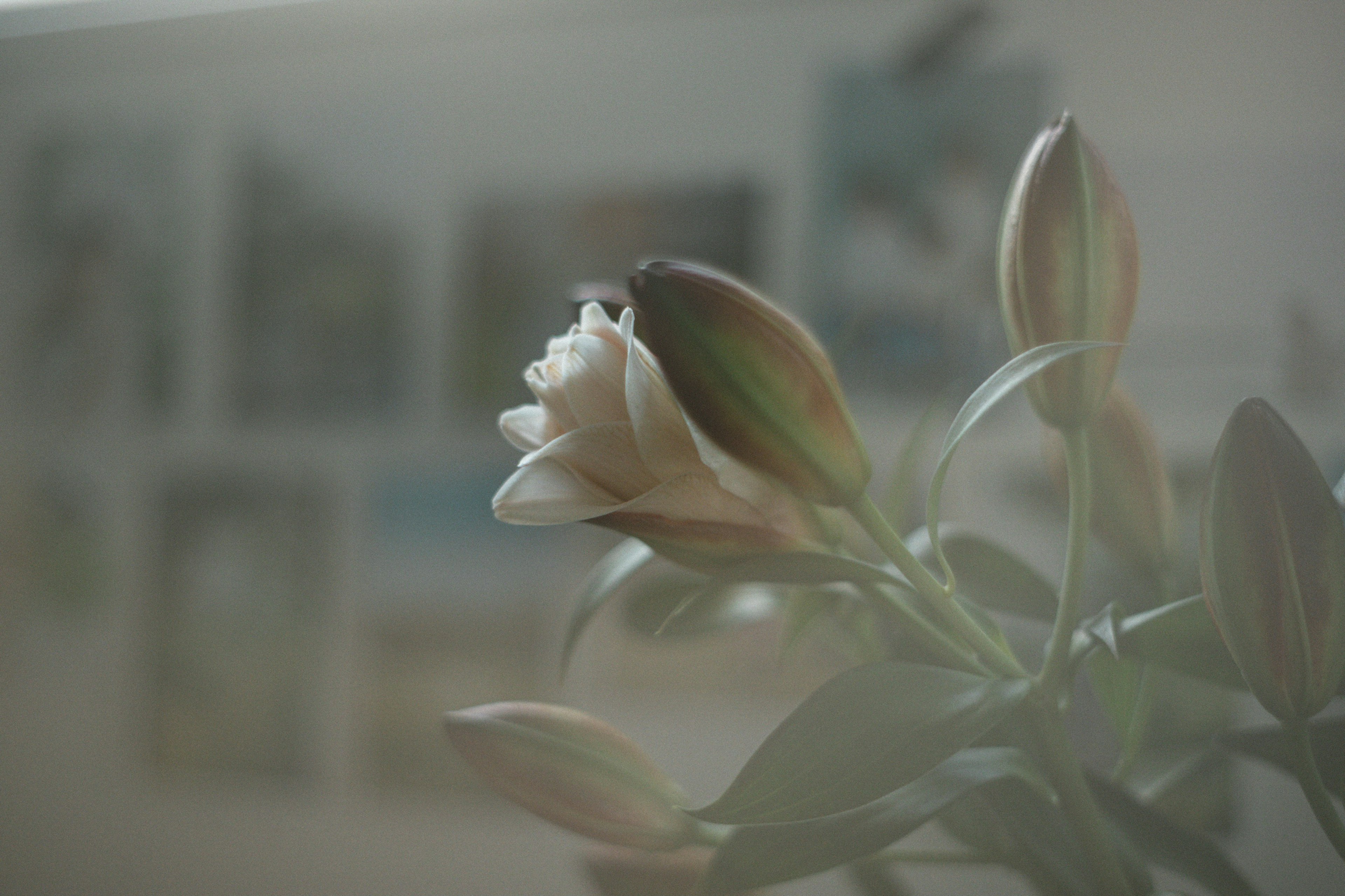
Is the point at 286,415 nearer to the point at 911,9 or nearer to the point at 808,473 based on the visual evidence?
the point at 911,9

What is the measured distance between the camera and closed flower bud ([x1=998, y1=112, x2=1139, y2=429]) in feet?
0.59

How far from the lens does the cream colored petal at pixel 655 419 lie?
0.17 m

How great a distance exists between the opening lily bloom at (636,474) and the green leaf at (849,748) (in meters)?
0.03

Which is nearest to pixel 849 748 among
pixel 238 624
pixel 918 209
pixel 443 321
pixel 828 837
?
pixel 828 837

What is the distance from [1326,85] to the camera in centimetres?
72

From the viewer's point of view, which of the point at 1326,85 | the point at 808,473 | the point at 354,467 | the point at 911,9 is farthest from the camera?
the point at 354,467

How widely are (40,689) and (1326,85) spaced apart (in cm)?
134

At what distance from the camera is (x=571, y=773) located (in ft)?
0.64

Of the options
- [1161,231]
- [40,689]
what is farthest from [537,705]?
[40,689]

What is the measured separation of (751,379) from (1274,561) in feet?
0.30

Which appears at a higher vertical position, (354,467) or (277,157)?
(277,157)

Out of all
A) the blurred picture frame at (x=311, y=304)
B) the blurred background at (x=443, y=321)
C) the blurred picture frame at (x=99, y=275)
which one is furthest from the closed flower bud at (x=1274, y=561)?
the blurred picture frame at (x=99, y=275)

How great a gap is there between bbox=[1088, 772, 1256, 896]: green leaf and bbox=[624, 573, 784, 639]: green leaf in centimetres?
9

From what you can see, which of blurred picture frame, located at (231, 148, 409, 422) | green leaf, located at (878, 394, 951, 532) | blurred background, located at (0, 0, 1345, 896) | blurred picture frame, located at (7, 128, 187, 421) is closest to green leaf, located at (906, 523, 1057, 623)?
green leaf, located at (878, 394, 951, 532)
